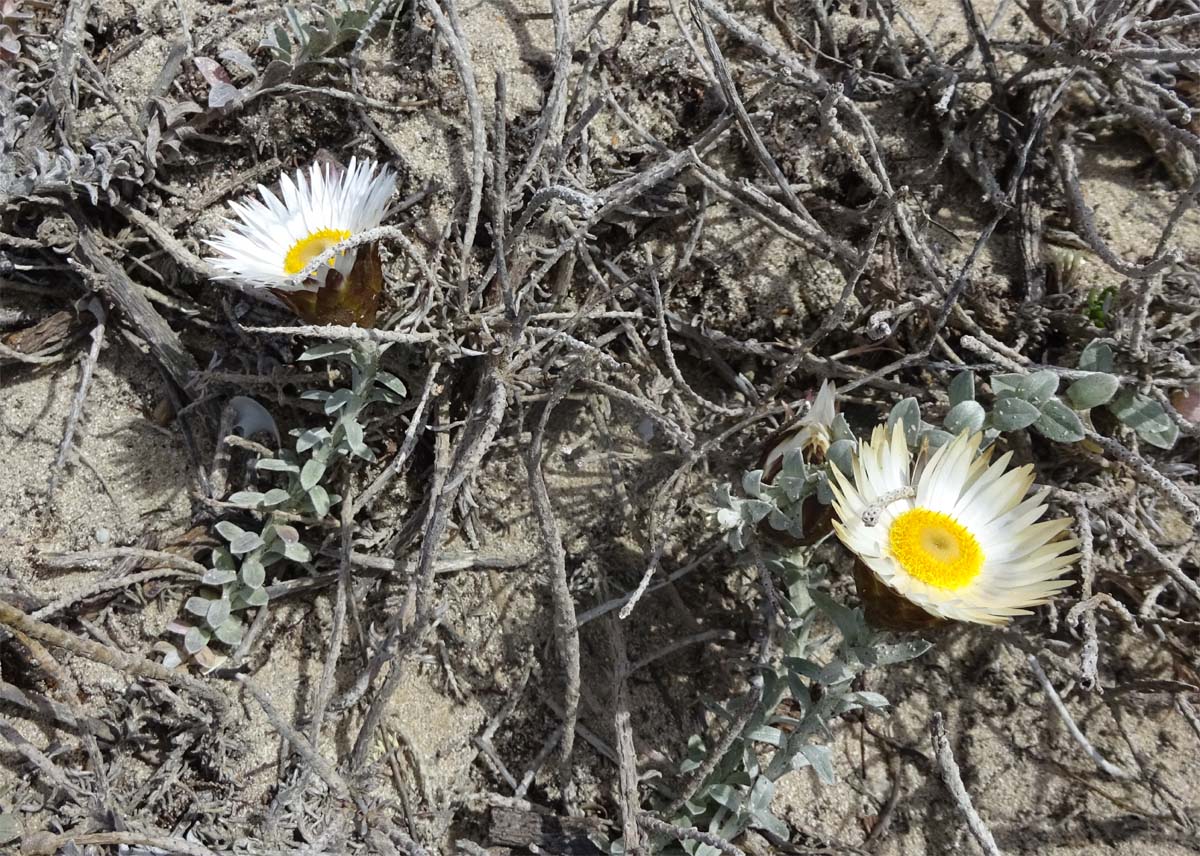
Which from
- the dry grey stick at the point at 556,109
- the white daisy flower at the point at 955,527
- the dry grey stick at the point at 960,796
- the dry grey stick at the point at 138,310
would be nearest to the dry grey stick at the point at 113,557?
the dry grey stick at the point at 138,310

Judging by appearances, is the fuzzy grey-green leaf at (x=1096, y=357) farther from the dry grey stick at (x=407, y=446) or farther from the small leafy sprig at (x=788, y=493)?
the dry grey stick at (x=407, y=446)

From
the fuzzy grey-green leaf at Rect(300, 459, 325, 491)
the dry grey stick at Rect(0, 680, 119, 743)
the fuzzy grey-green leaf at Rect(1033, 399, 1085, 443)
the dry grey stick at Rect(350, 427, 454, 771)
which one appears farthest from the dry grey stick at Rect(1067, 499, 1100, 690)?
the dry grey stick at Rect(0, 680, 119, 743)

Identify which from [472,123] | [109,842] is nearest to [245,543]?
[109,842]

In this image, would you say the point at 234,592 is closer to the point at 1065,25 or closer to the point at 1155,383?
the point at 1155,383

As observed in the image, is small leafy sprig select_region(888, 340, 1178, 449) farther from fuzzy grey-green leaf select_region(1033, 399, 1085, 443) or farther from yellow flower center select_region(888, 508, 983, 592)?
yellow flower center select_region(888, 508, 983, 592)

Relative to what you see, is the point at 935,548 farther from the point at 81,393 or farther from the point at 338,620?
the point at 81,393

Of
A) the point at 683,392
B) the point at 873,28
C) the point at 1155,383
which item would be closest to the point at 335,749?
the point at 683,392
